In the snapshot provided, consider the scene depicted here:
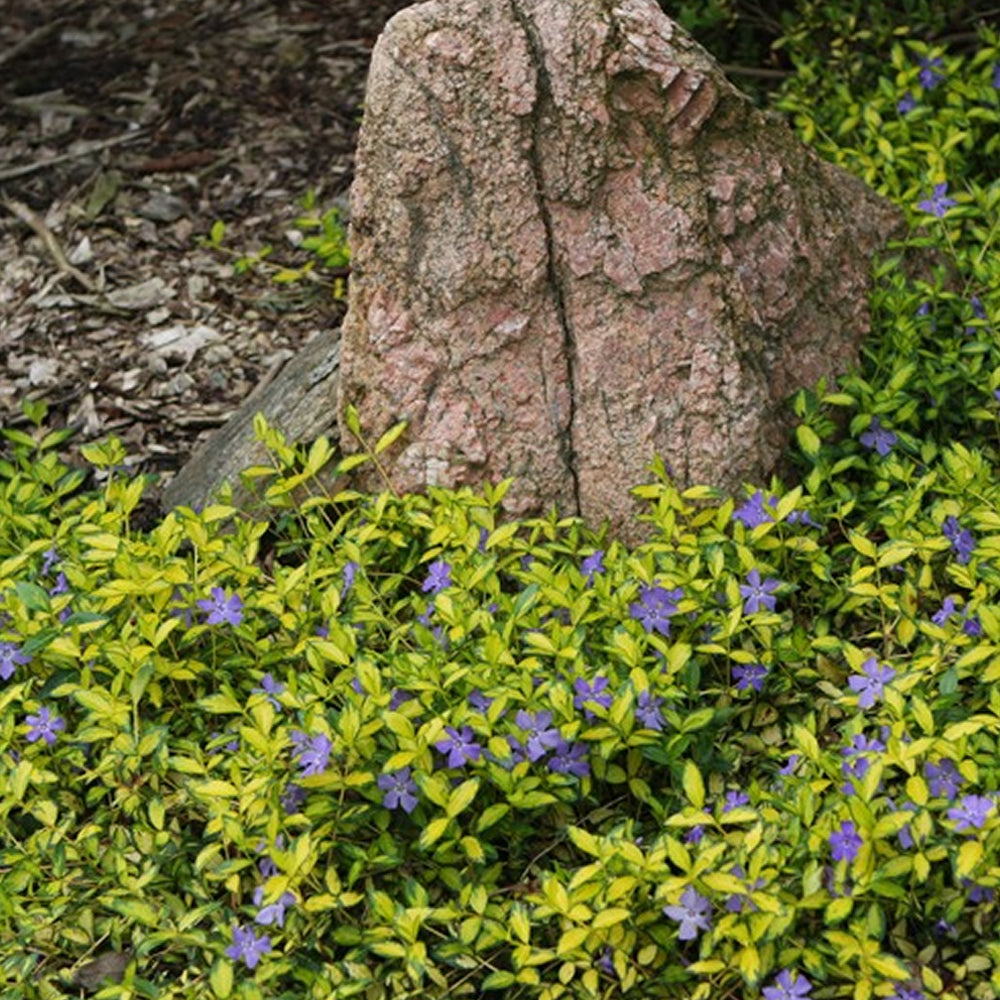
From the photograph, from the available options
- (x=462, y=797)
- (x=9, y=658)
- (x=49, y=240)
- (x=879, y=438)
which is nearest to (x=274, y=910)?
(x=462, y=797)

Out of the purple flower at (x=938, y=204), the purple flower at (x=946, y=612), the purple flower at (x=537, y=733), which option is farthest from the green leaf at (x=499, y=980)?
the purple flower at (x=938, y=204)

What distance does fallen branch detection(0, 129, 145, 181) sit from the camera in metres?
5.75

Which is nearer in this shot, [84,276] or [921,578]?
[921,578]

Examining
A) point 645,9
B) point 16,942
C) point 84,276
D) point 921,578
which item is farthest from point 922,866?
point 84,276

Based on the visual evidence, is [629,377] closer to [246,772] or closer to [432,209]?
[432,209]

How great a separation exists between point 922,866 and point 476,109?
185 centimetres

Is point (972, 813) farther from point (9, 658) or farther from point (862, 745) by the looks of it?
point (9, 658)

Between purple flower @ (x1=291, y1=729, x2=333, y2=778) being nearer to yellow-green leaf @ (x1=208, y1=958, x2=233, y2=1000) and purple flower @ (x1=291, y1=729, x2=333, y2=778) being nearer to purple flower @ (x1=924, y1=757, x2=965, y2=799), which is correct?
yellow-green leaf @ (x1=208, y1=958, x2=233, y2=1000)

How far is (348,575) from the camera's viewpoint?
3703 mm

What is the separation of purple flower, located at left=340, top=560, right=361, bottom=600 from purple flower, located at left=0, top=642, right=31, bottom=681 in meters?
0.66

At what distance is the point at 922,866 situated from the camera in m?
2.91

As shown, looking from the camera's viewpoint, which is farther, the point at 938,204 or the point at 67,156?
the point at 67,156

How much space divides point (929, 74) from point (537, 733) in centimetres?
286

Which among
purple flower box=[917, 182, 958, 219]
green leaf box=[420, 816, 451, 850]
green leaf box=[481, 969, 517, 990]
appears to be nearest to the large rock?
purple flower box=[917, 182, 958, 219]
